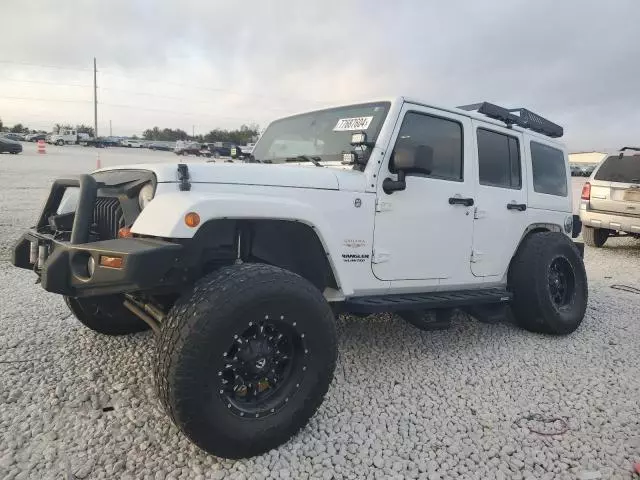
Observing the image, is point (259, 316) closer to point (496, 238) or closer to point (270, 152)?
point (270, 152)

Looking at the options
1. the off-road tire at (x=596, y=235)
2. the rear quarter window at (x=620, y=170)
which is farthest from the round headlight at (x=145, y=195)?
the off-road tire at (x=596, y=235)

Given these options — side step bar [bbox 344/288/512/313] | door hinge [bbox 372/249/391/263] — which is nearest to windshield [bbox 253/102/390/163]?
door hinge [bbox 372/249/391/263]

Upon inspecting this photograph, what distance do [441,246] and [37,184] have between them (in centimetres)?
1440

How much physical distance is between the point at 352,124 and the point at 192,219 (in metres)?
1.63

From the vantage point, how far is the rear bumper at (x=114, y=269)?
227 cm

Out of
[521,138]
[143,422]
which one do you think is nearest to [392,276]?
[143,422]

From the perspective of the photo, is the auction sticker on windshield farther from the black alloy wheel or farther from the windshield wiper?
the black alloy wheel

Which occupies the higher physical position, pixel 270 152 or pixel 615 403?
pixel 270 152

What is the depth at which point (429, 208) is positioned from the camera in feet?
11.6

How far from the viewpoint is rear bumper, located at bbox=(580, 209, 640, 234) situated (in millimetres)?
8828

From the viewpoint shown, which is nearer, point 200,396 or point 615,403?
point 200,396

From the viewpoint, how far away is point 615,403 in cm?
332

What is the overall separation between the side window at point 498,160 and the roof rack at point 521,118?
0.18 m

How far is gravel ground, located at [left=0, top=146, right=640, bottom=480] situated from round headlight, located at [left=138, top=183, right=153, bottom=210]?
1216 millimetres
